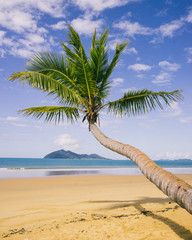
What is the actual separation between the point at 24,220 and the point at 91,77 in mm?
4584

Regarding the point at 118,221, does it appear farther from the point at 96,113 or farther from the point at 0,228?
the point at 96,113

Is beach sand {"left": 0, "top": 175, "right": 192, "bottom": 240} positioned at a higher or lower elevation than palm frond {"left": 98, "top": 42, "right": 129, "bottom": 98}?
lower

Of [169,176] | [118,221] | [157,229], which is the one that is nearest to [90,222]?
[118,221]

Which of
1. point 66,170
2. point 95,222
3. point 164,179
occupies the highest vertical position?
point 164,179

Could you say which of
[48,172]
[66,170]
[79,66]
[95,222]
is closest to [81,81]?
[79,66]

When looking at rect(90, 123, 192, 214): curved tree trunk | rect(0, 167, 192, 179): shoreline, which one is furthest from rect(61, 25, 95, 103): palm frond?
rect(0, 167, 192, 179): shoreline

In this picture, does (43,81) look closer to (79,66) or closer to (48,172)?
(79,66)

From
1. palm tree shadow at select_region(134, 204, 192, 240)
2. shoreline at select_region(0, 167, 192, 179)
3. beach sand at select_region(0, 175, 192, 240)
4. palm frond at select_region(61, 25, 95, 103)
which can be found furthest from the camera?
shoreline at select_region(0, 167, 192, 179)

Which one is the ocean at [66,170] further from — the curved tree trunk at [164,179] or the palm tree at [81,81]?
the curved tree trunk at [164,179]

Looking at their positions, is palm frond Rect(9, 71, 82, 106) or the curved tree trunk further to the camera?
palm frond Rect(9, 71, 82, 106)

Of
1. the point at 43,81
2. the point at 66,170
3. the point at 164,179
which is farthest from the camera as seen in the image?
the point at 66,170

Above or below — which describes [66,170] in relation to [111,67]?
below

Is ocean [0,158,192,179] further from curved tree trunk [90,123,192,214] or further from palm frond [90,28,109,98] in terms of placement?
curved tree trunk [90,123,192,214]

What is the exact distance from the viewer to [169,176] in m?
2.78
